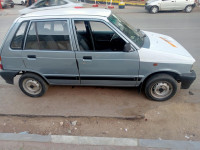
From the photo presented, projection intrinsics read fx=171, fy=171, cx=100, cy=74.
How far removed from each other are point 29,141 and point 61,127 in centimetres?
56

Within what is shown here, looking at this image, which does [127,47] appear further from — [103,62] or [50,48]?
[50,48]

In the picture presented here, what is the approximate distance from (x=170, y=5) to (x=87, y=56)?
12614 millimetres

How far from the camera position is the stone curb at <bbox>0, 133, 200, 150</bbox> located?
2.59 metres

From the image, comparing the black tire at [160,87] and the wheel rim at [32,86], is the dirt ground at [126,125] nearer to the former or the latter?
the black tire at [160,87]

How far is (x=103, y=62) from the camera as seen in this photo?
3.20 m

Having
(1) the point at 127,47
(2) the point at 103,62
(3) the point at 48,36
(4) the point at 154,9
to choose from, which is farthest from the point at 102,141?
(4) the point at 154,9

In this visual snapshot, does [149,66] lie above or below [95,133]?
above

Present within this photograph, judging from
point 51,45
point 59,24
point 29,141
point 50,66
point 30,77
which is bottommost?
point 29,141

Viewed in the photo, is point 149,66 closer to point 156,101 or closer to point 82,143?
point 156,101

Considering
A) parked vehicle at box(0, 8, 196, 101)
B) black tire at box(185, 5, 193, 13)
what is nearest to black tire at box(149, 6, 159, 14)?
black tire at box(185, 5, 193, 13)

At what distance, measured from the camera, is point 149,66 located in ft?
10.4

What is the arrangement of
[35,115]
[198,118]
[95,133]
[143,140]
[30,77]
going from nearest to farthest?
1. [143,140]
2. [95,133]
3. [198,118]
4. [35,115]
5. [30,77]

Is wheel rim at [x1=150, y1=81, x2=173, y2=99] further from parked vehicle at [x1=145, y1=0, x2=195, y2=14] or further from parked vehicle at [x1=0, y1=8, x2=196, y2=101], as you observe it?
parked vehicle at [x1=145, y1=0, x2=195, y2=14]

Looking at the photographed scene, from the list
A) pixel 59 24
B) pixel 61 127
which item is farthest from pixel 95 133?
pixel 59 24
